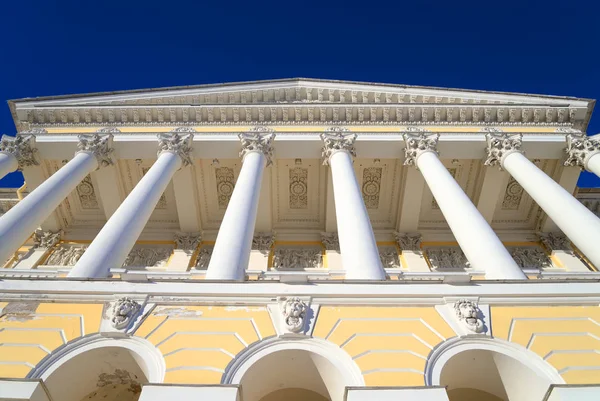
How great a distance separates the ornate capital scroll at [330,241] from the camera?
50.6 feet

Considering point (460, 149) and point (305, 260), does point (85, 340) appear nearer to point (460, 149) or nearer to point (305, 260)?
point (305, 260)

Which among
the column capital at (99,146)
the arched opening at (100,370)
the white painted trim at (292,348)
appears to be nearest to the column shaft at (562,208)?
the white painted trim at (292,348)

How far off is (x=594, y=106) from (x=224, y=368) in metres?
17.3

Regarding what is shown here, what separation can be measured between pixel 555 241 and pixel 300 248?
1115 cm

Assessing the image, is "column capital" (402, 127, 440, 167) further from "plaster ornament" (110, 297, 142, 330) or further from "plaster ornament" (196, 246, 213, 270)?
"plaster ornament" (110, 297, 142, 330)

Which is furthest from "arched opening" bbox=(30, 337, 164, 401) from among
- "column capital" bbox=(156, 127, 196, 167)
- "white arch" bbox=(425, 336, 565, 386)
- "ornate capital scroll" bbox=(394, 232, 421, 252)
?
"ornate capital scroll" bbox=(394, 232, 421, 252)

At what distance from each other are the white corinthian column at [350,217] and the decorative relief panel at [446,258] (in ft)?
19.9

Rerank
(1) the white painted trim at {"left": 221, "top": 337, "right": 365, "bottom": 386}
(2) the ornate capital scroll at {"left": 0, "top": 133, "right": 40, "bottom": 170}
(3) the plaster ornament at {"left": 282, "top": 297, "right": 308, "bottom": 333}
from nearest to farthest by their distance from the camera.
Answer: (1) the white painted trim at {"left": 221, "top": 337, "right": 365, "bottom": 386}, (3) the plaster ornament at {"left": 282, "top": 297, "right": 308, "bottom": 333}, (2) the ornate capital scroll at {"left": 0, "top": 133, "right": 40, "bottom": 170}

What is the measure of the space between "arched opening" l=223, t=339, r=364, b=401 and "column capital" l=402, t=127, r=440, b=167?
9.17 metres

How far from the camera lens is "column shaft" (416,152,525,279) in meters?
7.28

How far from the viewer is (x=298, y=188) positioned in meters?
15.6

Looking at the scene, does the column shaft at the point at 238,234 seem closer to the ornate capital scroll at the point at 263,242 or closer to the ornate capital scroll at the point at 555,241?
the ornate capital scroll at the point at 263,242

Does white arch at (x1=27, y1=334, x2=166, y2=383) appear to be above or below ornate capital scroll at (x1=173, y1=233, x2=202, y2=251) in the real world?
below

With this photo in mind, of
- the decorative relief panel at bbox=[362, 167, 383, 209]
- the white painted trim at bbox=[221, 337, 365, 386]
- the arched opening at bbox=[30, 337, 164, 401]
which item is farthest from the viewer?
the decorative relief panel at bbox=[362, 167, 383, 209]
